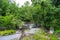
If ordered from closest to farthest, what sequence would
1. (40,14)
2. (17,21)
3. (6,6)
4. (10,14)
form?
(40,14), (17,21), (10,14), (6,6)

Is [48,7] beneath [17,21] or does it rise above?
above

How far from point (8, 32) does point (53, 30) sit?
341cm

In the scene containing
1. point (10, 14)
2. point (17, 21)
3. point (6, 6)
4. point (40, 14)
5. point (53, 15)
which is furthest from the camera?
point (6, 6)

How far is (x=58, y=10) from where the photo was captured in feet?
43.7

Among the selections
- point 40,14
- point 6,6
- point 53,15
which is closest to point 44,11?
point 40,14

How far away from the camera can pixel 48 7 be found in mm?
12562

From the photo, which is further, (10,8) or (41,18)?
(10,8)

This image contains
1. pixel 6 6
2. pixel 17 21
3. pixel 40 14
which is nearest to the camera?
pixel 40 14

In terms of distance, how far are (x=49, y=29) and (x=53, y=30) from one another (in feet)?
1.21

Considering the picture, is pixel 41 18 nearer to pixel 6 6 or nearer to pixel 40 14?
pixel 40 14

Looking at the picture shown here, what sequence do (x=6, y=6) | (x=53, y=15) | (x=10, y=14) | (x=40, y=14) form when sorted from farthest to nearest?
1. (x=6, y=6)
2. (x=10, y=14)
3. (x=53, y=15)
4. (x=40, y=14)

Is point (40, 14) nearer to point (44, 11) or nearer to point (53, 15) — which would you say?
point (44, 11)

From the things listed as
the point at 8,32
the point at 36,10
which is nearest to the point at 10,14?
the point at 8,32

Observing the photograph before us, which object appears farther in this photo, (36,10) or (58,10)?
(58,10)
